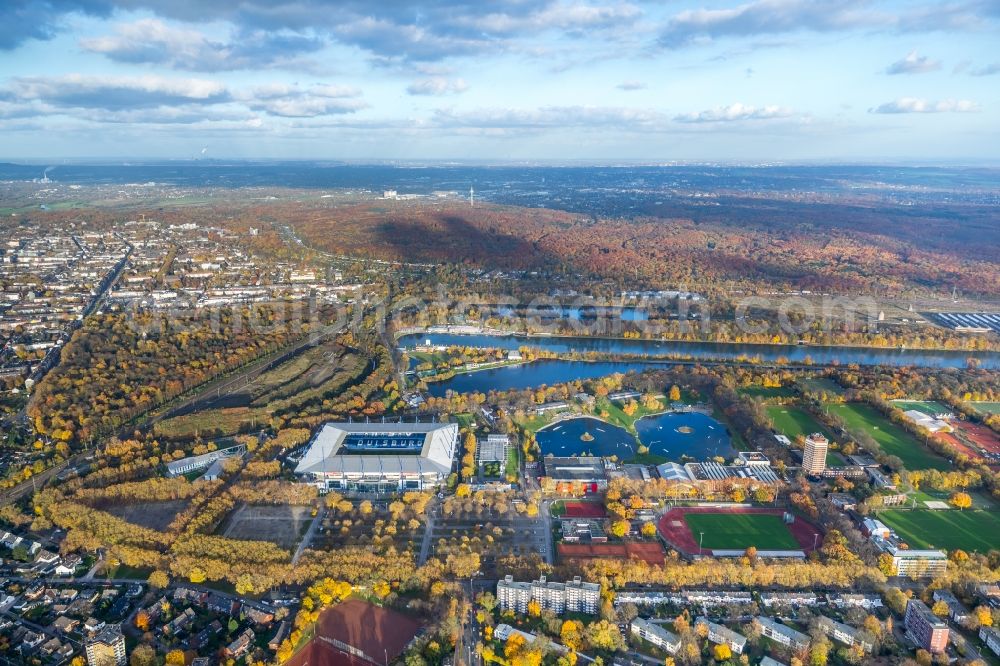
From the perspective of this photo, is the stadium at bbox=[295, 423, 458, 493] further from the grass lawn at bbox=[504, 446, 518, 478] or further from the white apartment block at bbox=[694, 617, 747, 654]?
the white apartment block at bbox=[694, 617, 747, 654]

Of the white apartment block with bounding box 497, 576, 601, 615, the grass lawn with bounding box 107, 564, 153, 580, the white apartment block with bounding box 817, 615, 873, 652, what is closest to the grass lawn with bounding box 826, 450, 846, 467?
the white apartment block with bounding box 817, 615, 873, 652

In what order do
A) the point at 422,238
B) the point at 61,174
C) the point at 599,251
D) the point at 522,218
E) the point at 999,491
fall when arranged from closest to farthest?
the point at 999,491
the point at 599,251
the point at 422,238
the point at 522,218
the point at 61,174

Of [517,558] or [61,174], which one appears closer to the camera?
[517,558]

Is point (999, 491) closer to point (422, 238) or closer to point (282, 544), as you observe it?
point (282, 544)

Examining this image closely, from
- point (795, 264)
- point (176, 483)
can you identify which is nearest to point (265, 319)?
point (176, 483)

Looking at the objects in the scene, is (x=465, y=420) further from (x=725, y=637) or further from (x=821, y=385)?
(x=821, y=385)

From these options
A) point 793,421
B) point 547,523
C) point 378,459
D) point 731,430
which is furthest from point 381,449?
point 793,421
